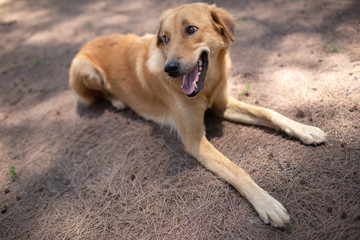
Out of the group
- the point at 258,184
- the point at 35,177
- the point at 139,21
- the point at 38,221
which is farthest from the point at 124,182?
the point at 139,21

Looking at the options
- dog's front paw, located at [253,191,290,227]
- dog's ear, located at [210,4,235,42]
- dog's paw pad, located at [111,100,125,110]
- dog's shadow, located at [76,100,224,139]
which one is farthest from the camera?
dog's paw pad, located at [111,100,125,110]

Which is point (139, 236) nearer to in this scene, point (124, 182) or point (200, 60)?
point (124, 182)

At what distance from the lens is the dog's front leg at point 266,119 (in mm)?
2793

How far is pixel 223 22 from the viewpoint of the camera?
2.94m

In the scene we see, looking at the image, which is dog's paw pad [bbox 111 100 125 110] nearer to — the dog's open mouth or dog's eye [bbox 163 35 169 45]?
dog's eye [bbox 163 35 169 45]

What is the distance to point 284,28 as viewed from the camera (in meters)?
5.27

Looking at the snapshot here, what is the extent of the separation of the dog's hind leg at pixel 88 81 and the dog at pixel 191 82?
0.06ft

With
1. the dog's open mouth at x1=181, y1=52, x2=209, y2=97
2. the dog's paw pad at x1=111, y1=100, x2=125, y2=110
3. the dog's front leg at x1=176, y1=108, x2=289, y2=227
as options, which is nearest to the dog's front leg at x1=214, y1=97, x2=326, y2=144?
the dog's front leg at x1=176, y1=108, x2=289, y2=227

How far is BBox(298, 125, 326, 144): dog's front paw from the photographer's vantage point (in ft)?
9.05

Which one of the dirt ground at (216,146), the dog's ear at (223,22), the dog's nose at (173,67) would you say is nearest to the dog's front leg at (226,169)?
the dirt ground at (216,146)

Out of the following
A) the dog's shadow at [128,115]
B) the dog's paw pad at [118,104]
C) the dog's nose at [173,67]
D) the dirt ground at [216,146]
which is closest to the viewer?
the dirt ground at [216,146]

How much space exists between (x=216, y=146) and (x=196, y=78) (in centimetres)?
102

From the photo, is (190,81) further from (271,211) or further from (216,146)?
(271,211)

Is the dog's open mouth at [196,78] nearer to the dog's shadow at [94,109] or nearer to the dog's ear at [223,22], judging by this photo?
the dog's ear at [223,22]
